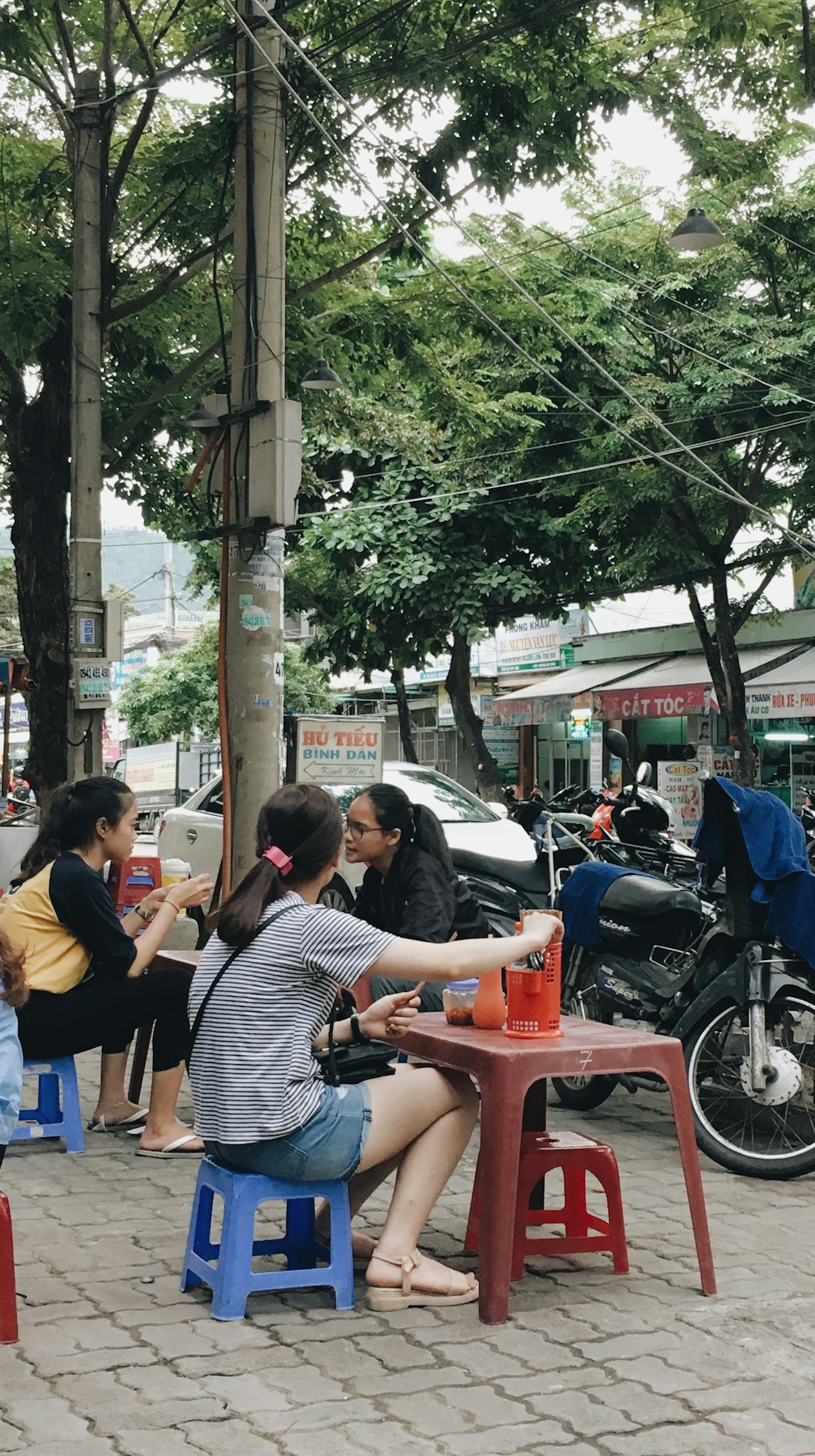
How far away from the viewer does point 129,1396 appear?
3287 millimetres

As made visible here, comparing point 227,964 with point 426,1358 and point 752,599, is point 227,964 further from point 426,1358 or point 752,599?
point 752,599

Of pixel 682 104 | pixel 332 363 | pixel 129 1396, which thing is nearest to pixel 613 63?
pixel 682 104

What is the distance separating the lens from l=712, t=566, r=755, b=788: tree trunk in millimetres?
19031

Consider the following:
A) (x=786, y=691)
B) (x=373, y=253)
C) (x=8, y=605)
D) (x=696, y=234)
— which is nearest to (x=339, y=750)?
(x=373, y=253)

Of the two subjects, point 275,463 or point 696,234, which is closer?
point 275,463

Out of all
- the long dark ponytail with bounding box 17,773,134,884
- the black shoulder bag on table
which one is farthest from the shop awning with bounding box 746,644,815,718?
the black shoulder bag on table

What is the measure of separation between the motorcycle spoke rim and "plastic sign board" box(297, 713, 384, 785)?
14.7ft

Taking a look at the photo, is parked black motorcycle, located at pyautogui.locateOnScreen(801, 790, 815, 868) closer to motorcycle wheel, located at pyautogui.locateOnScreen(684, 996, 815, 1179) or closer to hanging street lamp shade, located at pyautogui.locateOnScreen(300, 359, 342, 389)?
hanging street lamp shade, located at pyautogui.locateOnScreen(300, 359, 342, 389)

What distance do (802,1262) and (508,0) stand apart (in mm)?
7657

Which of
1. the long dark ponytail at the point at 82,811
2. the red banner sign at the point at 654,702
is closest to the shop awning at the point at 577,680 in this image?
the red banner sign at the point at 654,702

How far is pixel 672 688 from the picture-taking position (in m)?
22.5

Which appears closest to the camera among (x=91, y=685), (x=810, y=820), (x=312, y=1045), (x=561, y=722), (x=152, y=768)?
(x=312, y=1045)

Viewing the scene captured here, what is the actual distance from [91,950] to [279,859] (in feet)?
6.48

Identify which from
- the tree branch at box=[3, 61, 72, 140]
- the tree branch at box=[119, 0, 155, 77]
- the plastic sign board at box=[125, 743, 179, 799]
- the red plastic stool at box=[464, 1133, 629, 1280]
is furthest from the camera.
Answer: the plastic sign board at box=[125, 743, 179, 799]
